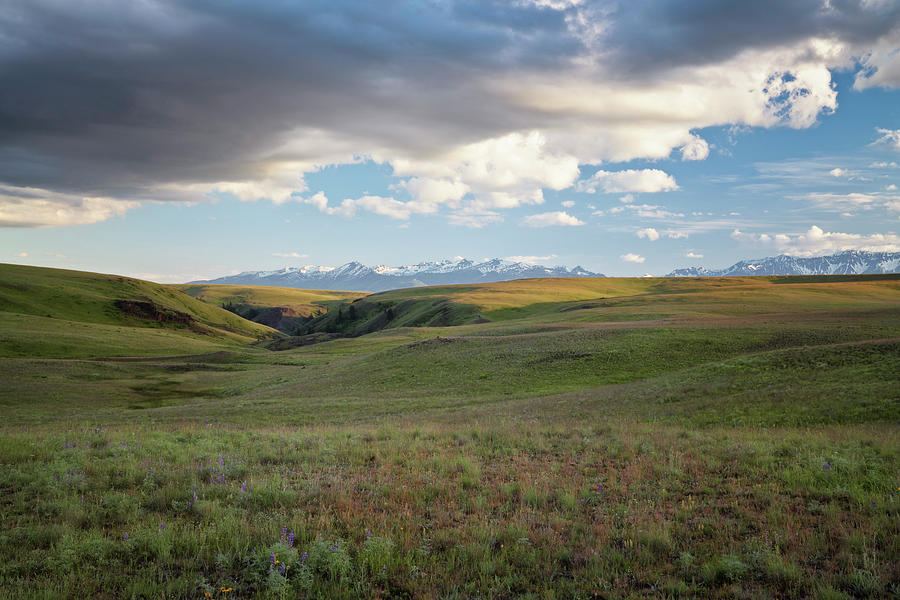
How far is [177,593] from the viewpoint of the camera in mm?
5422

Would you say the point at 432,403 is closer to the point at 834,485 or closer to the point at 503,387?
the point at 503,387

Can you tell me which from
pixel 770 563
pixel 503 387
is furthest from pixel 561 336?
pixel 770 563

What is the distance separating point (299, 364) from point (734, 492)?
64.9 metres

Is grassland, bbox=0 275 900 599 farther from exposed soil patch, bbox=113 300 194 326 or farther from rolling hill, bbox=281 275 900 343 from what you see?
exposed soil patch, bbox=113 300 194 326

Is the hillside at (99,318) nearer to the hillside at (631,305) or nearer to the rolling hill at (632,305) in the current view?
the rolling hill at (632,305)

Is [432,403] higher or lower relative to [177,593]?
lower

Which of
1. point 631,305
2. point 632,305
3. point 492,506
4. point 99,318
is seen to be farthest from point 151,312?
point 492,506

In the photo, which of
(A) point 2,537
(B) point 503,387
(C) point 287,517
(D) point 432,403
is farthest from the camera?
(B) point 503,387

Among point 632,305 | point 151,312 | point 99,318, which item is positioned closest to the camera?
point 632,305

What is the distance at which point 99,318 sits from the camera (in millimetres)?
128125

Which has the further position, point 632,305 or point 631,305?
point 631,305

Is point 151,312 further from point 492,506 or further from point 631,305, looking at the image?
point 492,506

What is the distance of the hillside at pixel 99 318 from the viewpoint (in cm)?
7550

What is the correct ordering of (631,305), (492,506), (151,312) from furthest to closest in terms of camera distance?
(151,312) → (631,305) → (492,506)
